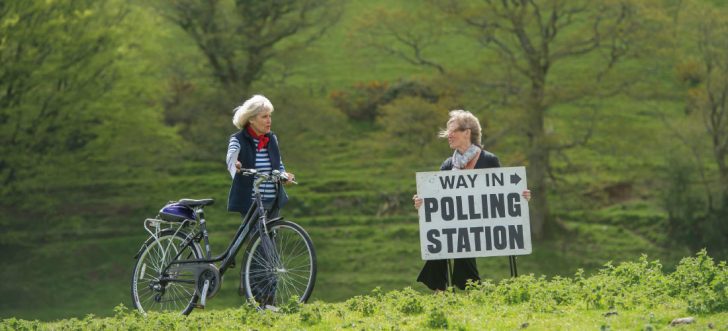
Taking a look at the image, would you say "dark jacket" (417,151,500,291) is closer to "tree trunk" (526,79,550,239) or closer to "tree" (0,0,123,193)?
"tree" (0,0,123,193)

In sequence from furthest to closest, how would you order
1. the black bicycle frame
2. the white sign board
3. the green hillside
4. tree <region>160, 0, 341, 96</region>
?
tree <region>160, 0, 341, 96</region> → the green hillside → the white sign board → the black bicycle frame

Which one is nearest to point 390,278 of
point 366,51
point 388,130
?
point 388,130

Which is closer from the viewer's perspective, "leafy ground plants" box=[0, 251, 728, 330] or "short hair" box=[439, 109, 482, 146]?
"leafy ground plants" box=[0, 251, 728, 330]

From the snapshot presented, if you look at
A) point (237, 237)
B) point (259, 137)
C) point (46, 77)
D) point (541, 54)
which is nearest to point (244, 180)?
point (259, 137)

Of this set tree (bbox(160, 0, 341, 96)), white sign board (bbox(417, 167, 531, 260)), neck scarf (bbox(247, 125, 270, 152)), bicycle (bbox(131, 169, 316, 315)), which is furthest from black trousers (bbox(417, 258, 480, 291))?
tree (bbox(160, 0, 341, 96))

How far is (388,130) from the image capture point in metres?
50.9

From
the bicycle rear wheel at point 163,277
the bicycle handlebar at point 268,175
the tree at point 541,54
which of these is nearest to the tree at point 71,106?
the tree at point 541,54

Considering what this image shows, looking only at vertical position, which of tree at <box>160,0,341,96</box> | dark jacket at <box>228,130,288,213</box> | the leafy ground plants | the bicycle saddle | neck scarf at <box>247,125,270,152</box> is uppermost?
tree at <box>160,0,341,96</box>

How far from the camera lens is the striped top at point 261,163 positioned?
1239 centimetres

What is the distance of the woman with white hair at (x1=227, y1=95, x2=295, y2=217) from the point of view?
→ 1252cm

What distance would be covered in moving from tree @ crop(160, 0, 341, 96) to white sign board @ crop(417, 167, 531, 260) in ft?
136

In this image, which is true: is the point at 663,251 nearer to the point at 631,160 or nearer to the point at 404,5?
the point at 631,160

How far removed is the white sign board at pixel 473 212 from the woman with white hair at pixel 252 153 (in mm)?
1694

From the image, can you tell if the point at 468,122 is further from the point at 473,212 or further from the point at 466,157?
the point at 473,212
